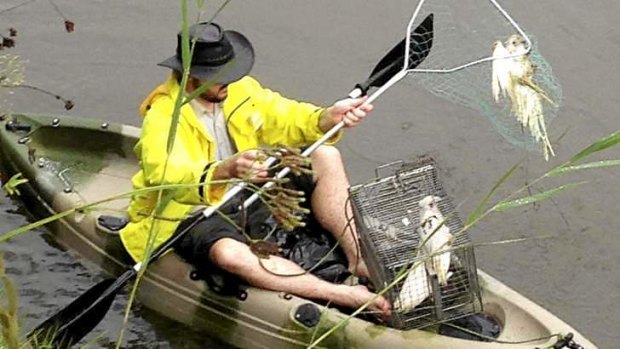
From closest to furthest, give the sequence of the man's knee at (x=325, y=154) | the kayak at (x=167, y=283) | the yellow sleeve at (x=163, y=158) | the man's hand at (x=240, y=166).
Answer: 1. the man's hand at (x=240, y=166)
2. the yellow sleeve at (x=163, y=158)
3. the kayak at (x=167, y=283)
4. the man's knee at (x=325, y=154)

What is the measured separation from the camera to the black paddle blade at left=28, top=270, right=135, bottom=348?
4.94m

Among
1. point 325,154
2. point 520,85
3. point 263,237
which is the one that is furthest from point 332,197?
point 520,85

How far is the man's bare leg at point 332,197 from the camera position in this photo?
17.7 ft

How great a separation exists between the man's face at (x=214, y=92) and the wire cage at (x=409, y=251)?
2.46 feet

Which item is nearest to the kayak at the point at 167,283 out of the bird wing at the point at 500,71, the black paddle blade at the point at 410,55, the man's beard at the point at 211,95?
the man's beard at the point at 211,95

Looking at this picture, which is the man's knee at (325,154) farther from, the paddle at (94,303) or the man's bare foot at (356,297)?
the man's bare foot at (356,297)

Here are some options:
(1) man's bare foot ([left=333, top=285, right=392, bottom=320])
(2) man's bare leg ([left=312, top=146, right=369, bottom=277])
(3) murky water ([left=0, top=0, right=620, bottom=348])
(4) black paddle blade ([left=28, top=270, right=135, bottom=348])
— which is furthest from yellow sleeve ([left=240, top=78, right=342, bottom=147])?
(3) murky water ([left=0, top=0, right=620, bottom=348])

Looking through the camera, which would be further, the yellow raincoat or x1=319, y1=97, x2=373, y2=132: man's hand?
x1=319, y1=97, x2=373, y2=132: man's hand

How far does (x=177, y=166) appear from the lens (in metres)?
4.91

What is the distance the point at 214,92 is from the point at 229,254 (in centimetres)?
71

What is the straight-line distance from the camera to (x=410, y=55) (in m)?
5.53

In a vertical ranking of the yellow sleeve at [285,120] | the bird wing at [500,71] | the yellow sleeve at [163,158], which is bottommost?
the yellow sleeve at [163,158]

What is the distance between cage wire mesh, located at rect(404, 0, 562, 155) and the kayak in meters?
0.81

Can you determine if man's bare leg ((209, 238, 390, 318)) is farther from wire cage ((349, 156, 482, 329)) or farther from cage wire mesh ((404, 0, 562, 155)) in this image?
cage wire mesh ((404, 0, 562, 155))
